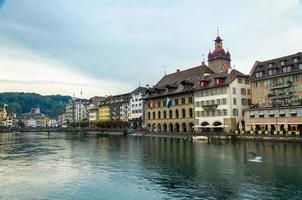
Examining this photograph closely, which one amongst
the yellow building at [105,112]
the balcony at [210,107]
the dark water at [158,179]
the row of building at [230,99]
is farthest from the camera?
the yellow building at [105,112]

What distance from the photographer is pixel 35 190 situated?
3014 centimetres

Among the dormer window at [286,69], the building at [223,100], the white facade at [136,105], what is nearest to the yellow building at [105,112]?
the white facade at [136,105]

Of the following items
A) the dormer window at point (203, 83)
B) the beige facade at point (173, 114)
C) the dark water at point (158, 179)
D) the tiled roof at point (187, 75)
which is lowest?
the dark water at point (158, 179)

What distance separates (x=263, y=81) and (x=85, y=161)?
5753 cm

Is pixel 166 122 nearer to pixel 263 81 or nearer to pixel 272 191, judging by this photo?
pixel 263 81

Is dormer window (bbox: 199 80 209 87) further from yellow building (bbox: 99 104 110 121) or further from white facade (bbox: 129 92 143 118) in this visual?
yellow building (bbox: 99 104 110 121)

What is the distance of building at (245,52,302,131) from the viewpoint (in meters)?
77.9

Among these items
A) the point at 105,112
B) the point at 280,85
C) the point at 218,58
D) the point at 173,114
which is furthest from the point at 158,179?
the point at 105,112

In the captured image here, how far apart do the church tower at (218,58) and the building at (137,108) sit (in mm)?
33973

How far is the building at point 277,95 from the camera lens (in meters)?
77.9

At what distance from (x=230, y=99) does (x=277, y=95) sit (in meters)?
13.0

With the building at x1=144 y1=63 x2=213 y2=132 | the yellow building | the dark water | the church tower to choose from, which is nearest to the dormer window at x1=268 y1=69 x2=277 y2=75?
the building at x1=144 y1=63 x2=213 y2=132

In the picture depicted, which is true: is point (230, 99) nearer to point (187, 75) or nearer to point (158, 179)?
point (187, 75)

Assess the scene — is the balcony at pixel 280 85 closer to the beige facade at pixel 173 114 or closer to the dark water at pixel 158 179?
the beige facade at pixel 173 114
